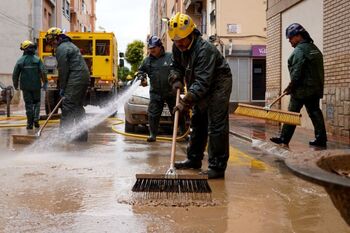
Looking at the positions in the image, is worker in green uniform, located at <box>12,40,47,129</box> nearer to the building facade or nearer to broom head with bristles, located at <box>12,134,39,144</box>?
broom head with bristles, located at <box>12,134,39,144</box>

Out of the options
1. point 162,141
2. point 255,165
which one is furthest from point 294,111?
point 162,141

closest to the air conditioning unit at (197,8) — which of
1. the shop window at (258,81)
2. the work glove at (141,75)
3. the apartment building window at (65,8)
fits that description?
the shop window at (258,81)

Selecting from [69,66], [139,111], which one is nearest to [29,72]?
[139,111]

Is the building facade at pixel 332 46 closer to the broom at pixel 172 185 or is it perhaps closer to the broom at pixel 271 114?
the broom at pixel 271 114

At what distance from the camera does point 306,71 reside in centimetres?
739

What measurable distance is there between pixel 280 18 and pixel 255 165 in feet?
25.1

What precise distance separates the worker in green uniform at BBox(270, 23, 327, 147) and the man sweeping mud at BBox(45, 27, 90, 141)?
3371 millimetres

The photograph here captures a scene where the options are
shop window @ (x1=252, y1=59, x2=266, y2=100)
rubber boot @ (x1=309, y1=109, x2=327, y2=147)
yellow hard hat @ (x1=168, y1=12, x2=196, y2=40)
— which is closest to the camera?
yellow hard hat @ (x1=168, y1=12, x2=196, y2=40)

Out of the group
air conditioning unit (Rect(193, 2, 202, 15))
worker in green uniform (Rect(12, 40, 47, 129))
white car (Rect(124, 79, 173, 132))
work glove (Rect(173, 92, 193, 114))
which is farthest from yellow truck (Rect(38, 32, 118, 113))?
air conditioning unit (Rect(193, 2, 202, 15))

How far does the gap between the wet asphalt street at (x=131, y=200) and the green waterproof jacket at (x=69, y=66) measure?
1599mm

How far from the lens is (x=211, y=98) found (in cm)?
527

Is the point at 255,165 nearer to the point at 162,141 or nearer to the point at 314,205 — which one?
the point at 314,205

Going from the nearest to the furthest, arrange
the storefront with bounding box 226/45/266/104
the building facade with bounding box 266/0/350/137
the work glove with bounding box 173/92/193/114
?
the work glove with bounding box 173/92/193/114, the building facade with bounding box 266/0/350/137, the storefront with bounding box 226/45/266/104

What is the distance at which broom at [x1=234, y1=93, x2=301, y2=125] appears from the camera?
6.93m
